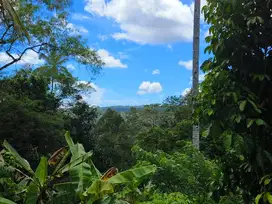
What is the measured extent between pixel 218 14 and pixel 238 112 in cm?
97

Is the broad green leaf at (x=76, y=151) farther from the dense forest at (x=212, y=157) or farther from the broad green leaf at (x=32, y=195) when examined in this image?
the broad green leaf at (x=32, y=195)

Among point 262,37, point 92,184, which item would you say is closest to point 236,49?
point 262,37

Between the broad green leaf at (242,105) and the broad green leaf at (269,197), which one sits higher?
the broad green leaf at (242,105)

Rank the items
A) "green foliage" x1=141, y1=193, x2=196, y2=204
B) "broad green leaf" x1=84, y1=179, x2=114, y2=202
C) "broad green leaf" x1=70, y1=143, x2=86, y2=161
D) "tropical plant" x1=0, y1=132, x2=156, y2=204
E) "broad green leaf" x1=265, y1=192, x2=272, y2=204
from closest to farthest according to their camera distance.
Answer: "broad green leaf" x1=265, y1=192, x2=272, y2=204 → "green foliage" x1=141, y1=193, x2=196, y2=204 → "broad green leaf" x1=84, y1=179, x2=114, y2=202 → "tropical plant" x1=0, y1=132, x2=156, y2=204 → "broad green leaf" x1=70, y1=143, x2=86, y2=161

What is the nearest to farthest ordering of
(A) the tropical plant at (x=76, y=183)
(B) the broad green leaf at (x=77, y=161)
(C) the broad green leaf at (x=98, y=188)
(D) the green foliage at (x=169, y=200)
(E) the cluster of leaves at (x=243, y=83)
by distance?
(E) the cluster of leaves at (x=243, y=83) < (D) the green foliage at (x=169, y=200) < (C) the broad green leaf at (x=98, y=188) < (A) the tropical plant at (x=76, y=183) < (B) the broad green leaf at (x=77, y=161)

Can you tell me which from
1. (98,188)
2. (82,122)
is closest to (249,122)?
(98,188)

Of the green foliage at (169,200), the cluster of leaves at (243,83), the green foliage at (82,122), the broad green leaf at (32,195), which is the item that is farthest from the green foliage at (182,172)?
the green foliage at (82,122)

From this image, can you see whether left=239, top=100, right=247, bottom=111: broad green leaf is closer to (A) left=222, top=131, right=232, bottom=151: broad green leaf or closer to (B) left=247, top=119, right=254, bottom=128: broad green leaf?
(B) left=247, top=119, right=254, bottom=128: broad green leaf

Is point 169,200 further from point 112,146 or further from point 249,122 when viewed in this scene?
point 112,146

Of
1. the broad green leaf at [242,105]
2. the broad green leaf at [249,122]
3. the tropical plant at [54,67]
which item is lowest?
the broad green leaf at [249,122]

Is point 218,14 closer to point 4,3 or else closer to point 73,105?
point 4,3

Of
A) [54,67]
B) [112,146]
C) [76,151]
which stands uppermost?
[54,67]

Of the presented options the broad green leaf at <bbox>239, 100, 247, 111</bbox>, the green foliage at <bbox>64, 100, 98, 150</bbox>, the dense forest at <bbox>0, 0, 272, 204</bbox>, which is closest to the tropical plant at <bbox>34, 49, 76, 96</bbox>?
the green foliage at <bbox>64, 100, 98, 150</bbox>

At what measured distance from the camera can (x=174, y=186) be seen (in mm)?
5629
